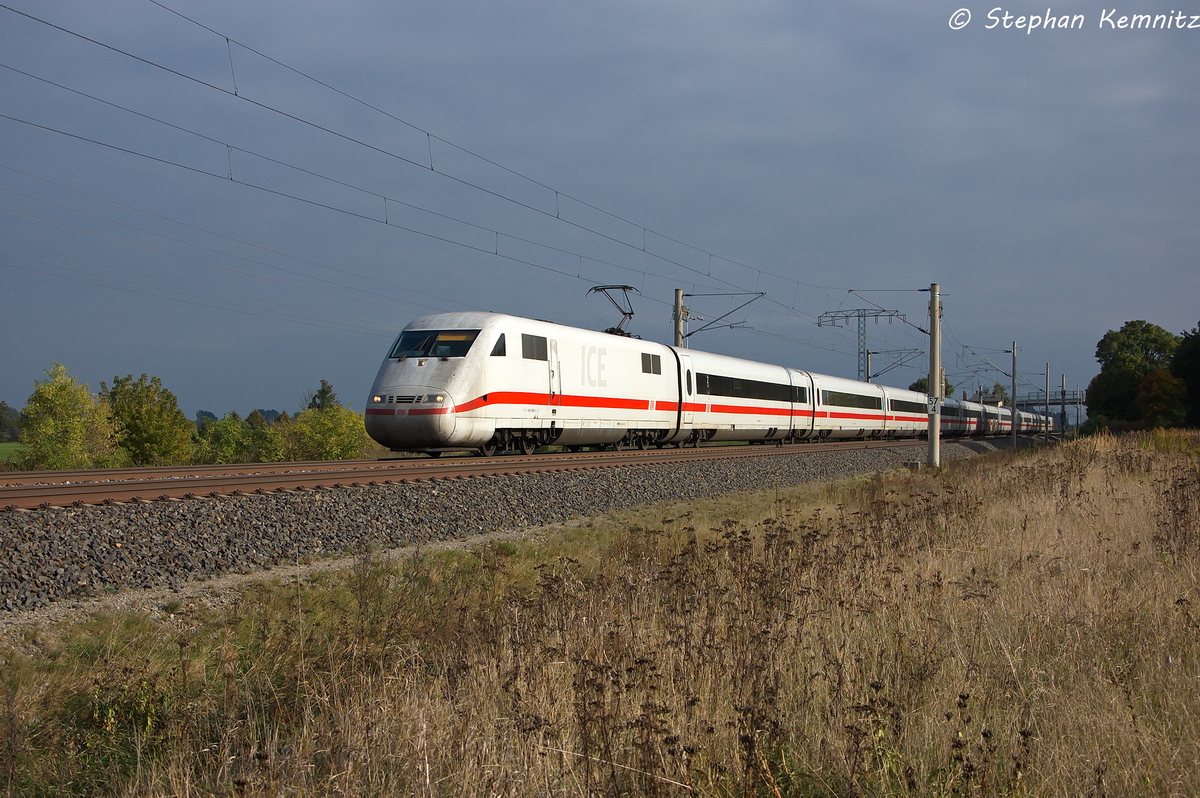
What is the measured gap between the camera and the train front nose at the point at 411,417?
17.1 meters

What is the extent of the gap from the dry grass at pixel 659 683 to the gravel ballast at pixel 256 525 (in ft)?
3.64

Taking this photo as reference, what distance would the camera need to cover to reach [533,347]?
64.6 ft

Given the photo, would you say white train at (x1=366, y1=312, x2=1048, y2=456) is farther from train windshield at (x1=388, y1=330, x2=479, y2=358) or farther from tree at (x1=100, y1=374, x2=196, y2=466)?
tree at (x1=100, y1=374, x2=196, y2=466)

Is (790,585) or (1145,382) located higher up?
(1145,382)

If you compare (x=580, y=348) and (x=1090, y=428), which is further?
(x=1090, y=428)

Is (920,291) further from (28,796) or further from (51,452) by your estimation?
(51,452)

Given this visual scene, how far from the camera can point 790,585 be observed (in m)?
6.55

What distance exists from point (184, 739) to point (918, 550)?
6.43m

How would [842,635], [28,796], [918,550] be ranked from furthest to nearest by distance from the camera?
[918,550], [842,635], [28,796]

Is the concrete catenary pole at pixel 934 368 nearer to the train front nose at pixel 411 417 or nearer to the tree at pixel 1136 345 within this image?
the train front nose at pixel 411 417

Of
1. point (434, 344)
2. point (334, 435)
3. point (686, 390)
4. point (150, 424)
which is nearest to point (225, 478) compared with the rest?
point (434, 344)

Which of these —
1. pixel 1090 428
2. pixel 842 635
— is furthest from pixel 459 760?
pixel 1090 428

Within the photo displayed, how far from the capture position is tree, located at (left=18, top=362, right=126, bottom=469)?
55.6 m

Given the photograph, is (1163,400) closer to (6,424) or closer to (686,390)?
(686,390)
